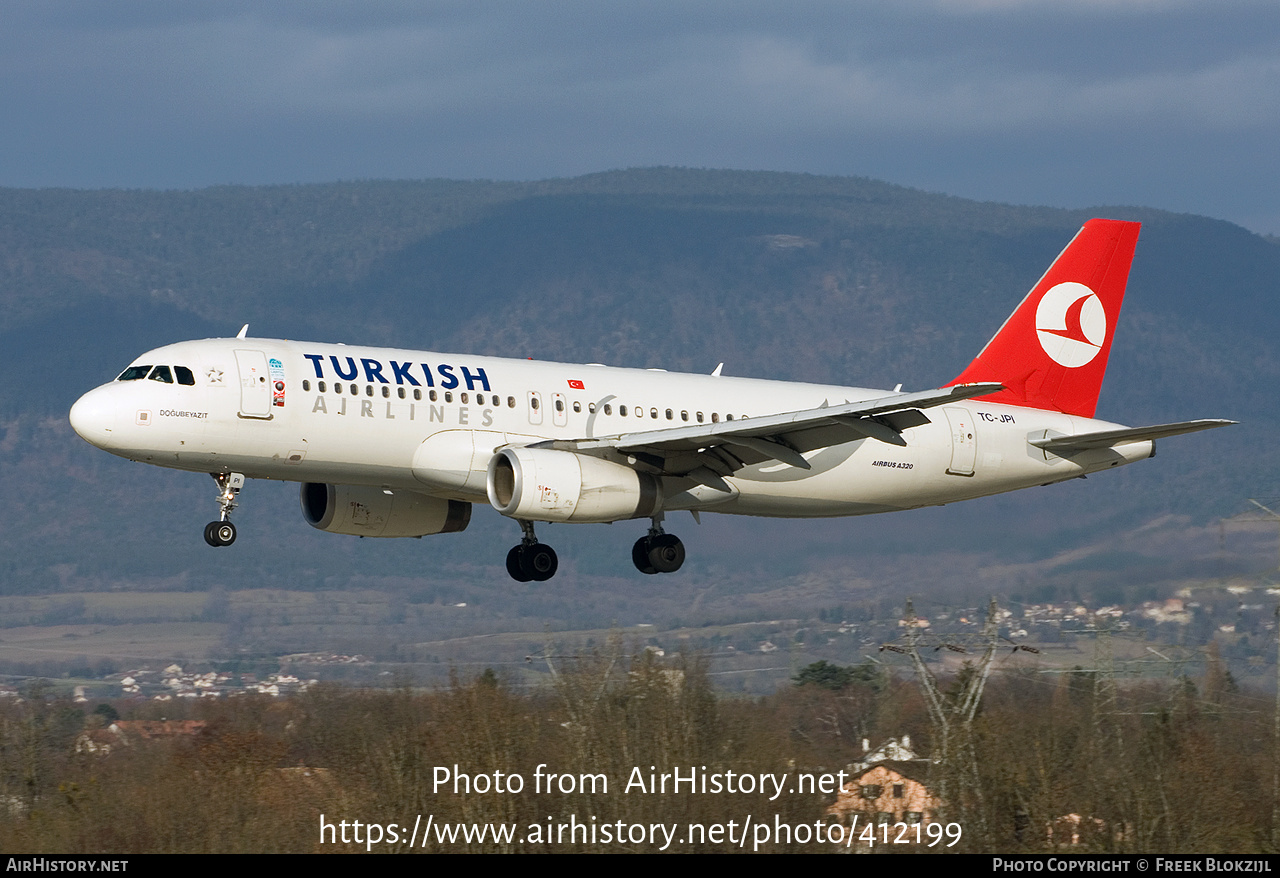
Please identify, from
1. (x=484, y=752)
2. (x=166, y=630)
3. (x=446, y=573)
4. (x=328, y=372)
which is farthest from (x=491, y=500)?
(x=446, y=573)

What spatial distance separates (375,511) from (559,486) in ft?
21.3

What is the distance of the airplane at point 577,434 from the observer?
38.7 metres

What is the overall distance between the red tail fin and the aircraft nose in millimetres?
20582

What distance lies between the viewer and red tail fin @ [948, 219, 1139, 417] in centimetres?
4806

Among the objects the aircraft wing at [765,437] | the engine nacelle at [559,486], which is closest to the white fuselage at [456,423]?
the engine nacelle at [559,486]

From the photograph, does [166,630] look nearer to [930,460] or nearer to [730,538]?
[730,538]

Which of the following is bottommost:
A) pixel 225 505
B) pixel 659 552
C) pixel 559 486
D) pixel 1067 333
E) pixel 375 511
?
pixel 659 552

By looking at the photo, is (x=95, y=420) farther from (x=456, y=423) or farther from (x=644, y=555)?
(x=644, y=555)

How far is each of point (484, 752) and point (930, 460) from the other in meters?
16.1

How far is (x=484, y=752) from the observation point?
53188mm

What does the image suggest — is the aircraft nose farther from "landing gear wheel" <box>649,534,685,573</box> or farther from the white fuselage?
"landing gear wheel" <box>649,534,685,573</box>

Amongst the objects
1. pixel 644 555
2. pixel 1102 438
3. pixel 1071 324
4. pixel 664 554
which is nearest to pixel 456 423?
pixel 644 555

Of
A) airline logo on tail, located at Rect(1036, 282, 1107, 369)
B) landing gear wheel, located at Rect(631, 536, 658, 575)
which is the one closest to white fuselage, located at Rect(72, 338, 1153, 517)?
landing gear wheel, located at Rect(631, 536, 658, 575)

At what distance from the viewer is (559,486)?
1563 inches
